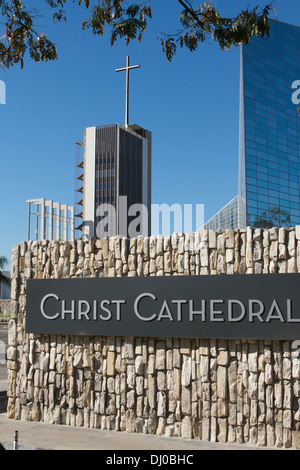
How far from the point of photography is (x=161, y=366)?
809cm

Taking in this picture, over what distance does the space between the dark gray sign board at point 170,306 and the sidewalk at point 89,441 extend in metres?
1.58

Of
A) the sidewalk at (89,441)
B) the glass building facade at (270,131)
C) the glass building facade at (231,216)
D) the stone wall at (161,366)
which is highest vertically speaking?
the glass building facade at (270,131)

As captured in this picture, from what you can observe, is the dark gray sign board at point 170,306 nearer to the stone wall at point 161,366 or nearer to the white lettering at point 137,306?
the white lettering at point 137,306

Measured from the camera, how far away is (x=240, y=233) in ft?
26.2

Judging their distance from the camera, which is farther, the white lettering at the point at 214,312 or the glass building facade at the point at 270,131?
the glass building facade at the point at 270,131

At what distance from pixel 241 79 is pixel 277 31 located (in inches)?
645

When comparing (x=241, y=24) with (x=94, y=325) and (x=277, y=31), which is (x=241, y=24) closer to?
(x=94, y=325)

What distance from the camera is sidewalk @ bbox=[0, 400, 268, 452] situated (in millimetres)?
7396

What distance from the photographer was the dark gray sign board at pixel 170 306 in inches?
295

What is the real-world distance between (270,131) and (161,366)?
81.6 m

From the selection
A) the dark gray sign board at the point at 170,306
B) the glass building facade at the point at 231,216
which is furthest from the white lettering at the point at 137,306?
the glass building facade at the point at 231,216

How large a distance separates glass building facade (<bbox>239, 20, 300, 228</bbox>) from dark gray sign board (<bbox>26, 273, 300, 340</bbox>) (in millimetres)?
69812

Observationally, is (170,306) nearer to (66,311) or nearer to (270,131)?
(66,311)

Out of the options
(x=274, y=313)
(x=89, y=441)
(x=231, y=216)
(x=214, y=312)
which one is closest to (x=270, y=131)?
(x=231, y=216)
